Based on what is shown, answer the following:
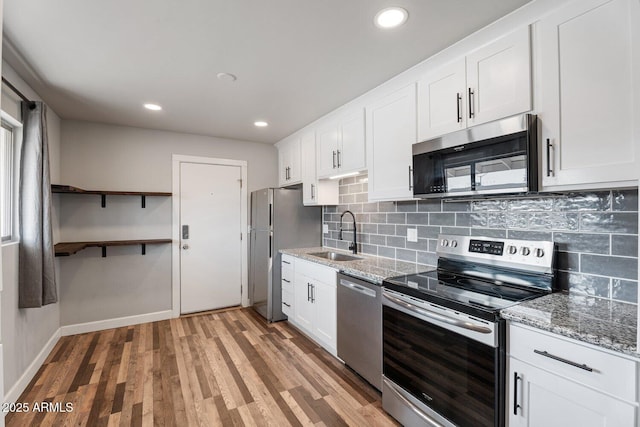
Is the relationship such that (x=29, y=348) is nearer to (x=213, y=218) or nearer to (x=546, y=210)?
(x=213, y=218)

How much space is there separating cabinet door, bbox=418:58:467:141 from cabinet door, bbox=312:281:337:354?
1475 mm

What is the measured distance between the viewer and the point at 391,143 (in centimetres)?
250

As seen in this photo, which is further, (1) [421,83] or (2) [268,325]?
(2) [268,325]

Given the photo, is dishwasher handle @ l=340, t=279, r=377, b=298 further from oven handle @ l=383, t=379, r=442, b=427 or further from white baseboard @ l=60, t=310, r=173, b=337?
white baseboard @ l=60, t=310, r=173, b=337

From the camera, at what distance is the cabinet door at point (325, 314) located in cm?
275

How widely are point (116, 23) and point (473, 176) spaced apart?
2.25m

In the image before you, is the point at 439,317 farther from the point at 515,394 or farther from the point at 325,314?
the point at 325,314

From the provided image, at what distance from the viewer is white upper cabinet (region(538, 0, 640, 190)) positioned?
136 centimetres

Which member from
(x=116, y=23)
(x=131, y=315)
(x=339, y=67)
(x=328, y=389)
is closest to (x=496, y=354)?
(x=328, y=389)

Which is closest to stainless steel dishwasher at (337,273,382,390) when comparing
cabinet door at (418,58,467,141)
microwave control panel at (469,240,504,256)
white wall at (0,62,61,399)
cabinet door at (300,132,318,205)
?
microwave control panel at (469,240,504,256)

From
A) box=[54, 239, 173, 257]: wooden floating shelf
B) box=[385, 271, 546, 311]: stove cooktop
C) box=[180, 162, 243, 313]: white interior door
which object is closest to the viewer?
box=[385, 271, 546, 311]: stove cooktop

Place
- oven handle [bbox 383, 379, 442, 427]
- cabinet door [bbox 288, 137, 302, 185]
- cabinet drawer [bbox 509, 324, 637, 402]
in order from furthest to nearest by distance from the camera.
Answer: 1. cabinet door [bbox 288, 137, 302, 185]
2. oven handle [bbox 383, 379, 442, 427]
3. cabinet drawer [bbox 509, 324, 637, 402]

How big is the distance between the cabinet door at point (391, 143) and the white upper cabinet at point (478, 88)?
4.8 inches

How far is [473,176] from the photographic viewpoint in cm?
191
